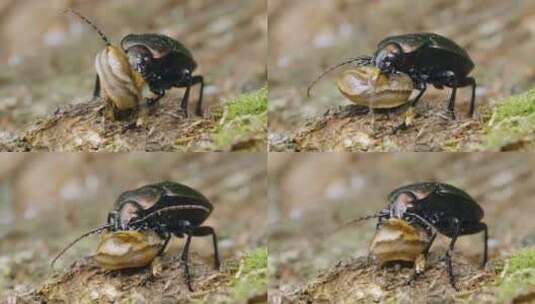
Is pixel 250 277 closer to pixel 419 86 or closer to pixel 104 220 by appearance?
pixel 104 220

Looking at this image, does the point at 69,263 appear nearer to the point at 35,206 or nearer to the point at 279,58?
the point at 35,206

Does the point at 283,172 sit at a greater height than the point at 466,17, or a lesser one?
lesser

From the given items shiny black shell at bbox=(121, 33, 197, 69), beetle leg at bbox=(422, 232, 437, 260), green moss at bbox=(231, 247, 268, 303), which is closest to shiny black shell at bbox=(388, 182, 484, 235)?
beetle leg at bbox=(422, 232, 437, 260)

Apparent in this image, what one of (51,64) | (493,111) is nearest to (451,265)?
(493,111)

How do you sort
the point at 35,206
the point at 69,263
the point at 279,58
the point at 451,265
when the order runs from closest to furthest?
the point at 451,265
the point at 69,263
the point at 279,58
the point at 35,206

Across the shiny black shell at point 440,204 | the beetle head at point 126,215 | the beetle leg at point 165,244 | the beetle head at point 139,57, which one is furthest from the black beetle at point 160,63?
Result: the shiny black shell at point 440,204

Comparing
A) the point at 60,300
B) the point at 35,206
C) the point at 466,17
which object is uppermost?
the point at 466,17

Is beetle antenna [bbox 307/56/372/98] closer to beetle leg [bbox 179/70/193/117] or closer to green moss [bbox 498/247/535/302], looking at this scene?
beetle leg [bbox 179/70/193/117]
